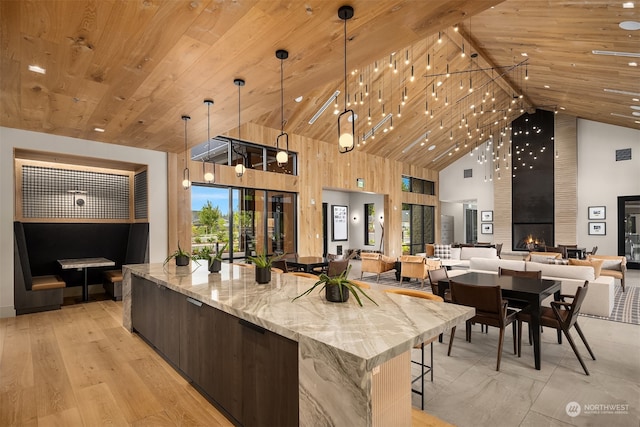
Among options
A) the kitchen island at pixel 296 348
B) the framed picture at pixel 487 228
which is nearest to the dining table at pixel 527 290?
the kitchen island at pixel 296 348

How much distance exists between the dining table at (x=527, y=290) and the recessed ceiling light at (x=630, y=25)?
150 inches

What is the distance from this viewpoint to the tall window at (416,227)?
1369 cm

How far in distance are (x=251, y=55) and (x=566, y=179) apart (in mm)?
13399

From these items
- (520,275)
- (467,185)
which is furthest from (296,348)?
(467,185)

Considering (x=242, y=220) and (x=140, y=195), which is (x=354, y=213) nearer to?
(x=242, y=220)

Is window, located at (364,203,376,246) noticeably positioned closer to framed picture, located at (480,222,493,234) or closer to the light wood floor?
framed picture, located at (480,222,493,234)

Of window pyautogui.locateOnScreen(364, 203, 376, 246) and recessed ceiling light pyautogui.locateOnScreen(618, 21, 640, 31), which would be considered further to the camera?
window pyautogui.locateOnScreen(364, 203, 376, 246)

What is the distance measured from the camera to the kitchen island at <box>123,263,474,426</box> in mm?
1455

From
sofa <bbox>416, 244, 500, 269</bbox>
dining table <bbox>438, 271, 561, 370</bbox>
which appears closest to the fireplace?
sofa <bbox>416, 244, 500, 269</bbox>

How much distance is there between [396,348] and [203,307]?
1.65 m

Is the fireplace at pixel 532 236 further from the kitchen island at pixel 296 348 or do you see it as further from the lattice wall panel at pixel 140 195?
the lattice wall panel at pixel 140 195

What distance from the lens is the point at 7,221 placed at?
5008 mm

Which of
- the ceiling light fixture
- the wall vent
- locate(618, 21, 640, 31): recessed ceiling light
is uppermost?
the ceiling light fixture

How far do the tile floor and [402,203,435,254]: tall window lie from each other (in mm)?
9641
